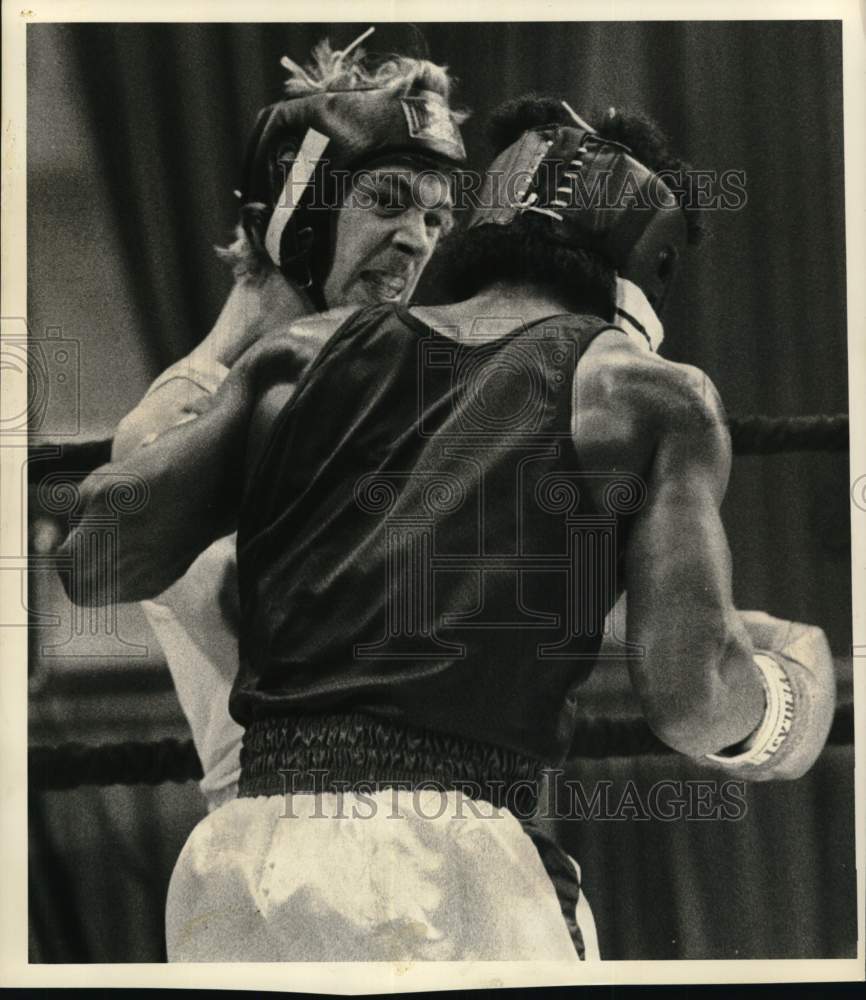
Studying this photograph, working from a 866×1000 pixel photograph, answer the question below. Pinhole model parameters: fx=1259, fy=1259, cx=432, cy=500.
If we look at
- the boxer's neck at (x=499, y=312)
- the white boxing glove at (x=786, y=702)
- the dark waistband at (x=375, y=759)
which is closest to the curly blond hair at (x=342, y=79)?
the boxer's neck at (x=499, y=312)

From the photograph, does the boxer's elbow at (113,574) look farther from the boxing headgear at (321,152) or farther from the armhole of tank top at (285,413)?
the boxing headgear at (321,152)

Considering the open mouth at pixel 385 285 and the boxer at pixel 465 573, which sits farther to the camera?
the open mouth at pixel 385 285

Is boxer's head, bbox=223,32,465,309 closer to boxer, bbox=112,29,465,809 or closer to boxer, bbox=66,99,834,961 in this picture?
boxer, bbox=112,29,465,809

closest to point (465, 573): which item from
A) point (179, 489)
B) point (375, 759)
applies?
point (375, 759)

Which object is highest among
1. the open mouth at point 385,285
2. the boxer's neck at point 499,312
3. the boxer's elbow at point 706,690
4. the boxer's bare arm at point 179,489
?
the open mouth at point 385,285

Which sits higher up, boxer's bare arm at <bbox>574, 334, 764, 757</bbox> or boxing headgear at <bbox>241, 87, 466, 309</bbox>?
boxing headgear at <bbox>241, 87, 466, 309</bbox>

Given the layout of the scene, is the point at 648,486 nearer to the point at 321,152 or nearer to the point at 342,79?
the point at 321,152

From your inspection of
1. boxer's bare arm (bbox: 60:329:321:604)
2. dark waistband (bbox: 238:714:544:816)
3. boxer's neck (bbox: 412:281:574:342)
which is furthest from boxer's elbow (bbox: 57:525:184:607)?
boxer's neck (bbox: 412:281:574:342)

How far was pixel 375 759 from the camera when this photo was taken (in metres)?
2.88

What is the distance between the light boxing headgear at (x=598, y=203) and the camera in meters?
2.99

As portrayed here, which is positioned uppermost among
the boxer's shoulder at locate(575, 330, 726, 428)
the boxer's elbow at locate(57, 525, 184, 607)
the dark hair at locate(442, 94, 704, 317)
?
the dark hair at locate(442, 94, 704, 317)

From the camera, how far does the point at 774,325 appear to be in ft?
9.97

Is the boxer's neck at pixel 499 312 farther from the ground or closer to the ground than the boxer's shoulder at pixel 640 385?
farther from the ground

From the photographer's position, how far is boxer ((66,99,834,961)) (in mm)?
2904
